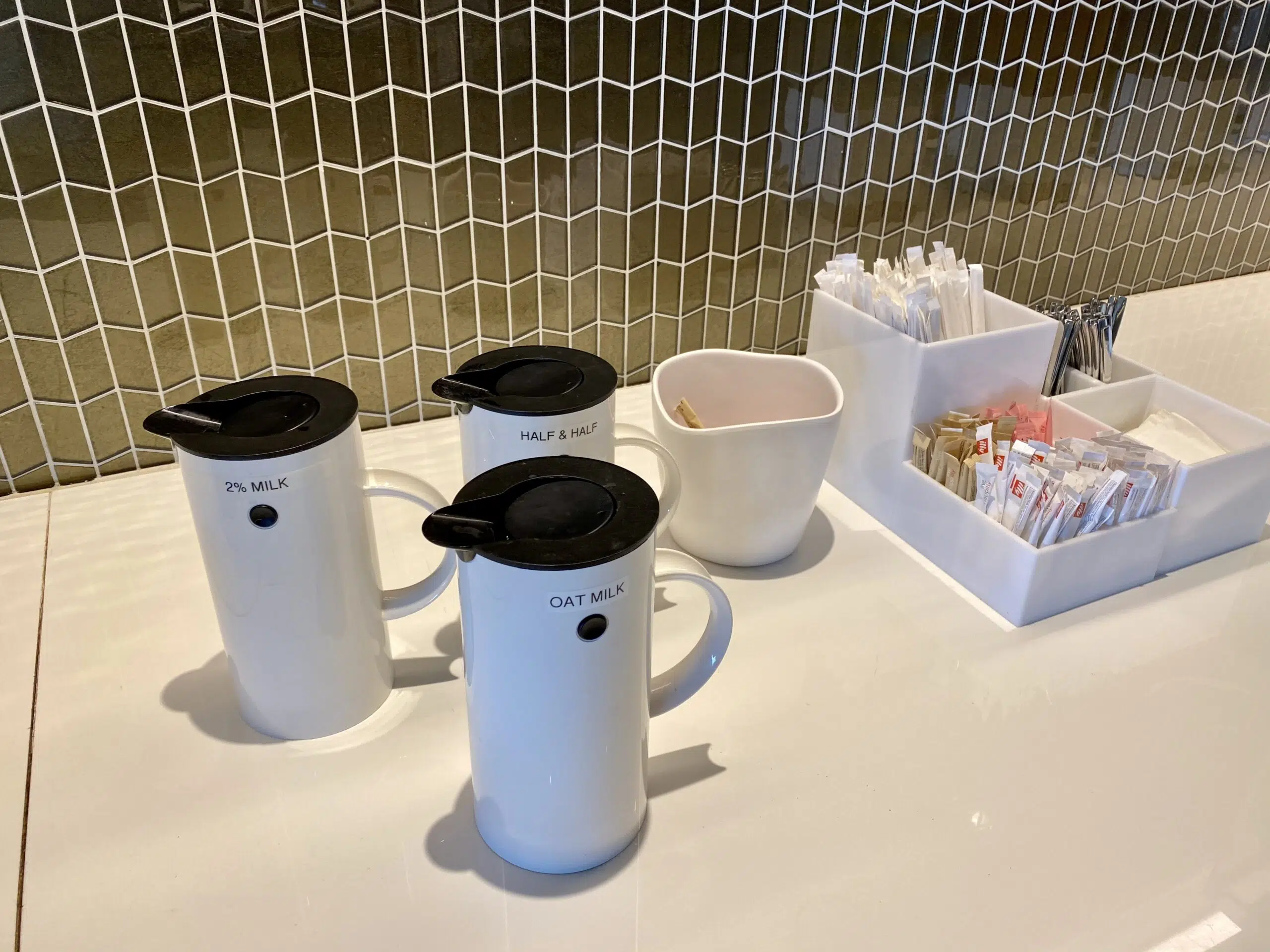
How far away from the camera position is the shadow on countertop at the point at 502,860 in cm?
52

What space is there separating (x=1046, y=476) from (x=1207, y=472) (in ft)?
0.53

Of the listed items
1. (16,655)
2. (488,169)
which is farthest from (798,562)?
(16,655)

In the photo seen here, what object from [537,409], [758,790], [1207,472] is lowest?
[758,790]

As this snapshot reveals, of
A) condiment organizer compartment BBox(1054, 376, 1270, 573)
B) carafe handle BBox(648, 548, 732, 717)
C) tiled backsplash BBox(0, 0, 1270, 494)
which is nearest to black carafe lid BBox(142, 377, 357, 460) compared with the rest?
carafe handle BBox(648, 548, 732, 717)

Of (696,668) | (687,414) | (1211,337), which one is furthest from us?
(1211,337)

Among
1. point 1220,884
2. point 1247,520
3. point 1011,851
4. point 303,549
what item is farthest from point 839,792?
point 1247,520

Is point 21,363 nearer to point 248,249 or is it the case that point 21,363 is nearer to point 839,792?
point 248,249

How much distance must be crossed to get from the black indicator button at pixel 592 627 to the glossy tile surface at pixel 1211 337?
37.3 inches

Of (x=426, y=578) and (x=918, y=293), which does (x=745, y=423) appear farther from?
(x=426, y=578)

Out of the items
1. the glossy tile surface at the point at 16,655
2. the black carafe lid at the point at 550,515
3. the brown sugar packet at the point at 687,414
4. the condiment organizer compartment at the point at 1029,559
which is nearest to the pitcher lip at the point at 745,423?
the brown sugar packet at the point at 687,414

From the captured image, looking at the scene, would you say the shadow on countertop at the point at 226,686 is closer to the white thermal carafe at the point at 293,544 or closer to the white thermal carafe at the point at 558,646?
the white thermal carafe at the point at 293,544

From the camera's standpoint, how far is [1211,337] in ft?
4.23

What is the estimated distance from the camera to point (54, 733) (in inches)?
24.3

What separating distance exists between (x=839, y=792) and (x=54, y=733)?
1.68ft
